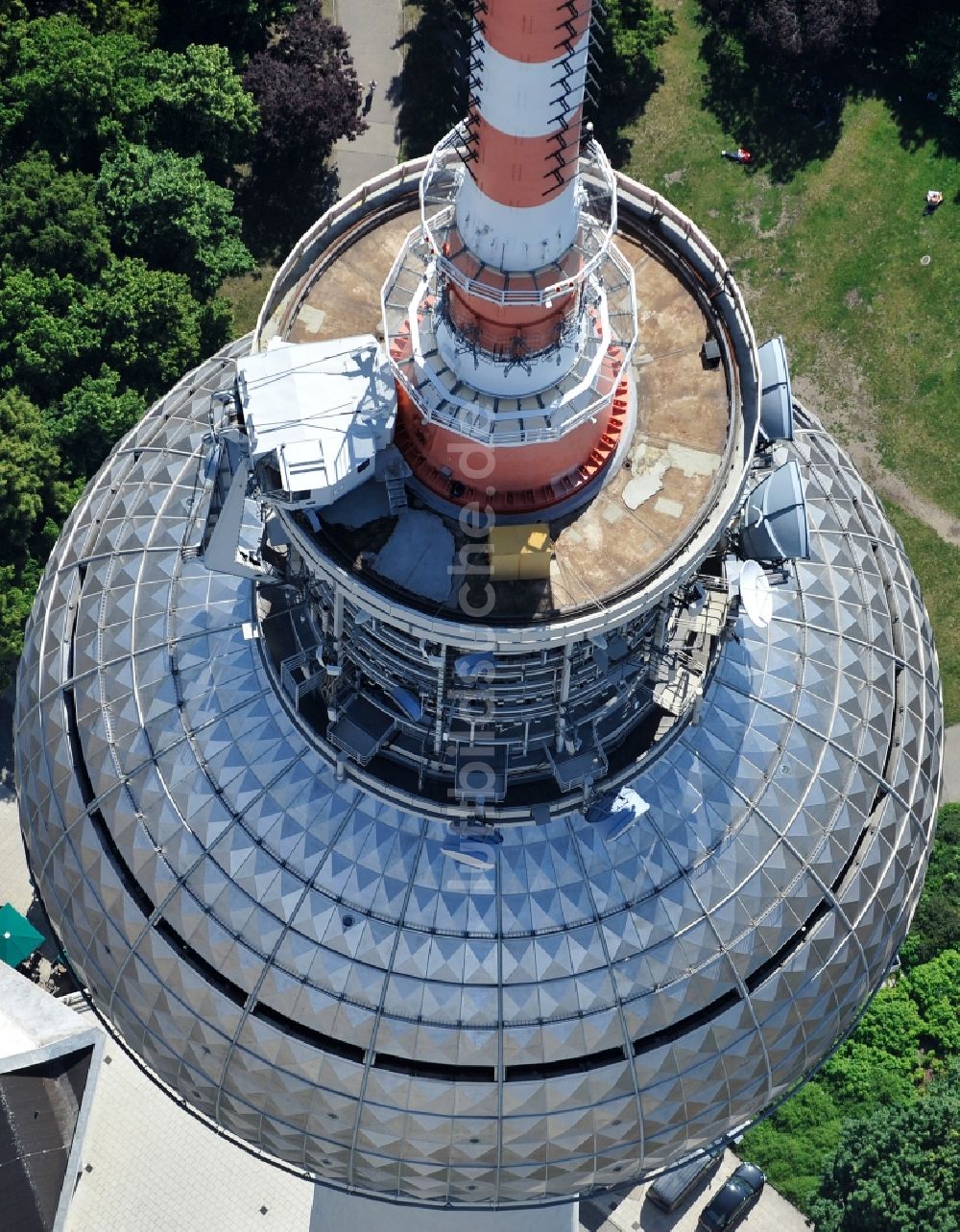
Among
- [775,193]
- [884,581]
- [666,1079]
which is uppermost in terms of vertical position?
[775,193]

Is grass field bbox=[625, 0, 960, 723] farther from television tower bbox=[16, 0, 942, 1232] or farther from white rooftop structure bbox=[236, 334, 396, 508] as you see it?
white rooftop structure bbox=[236, 334, 396, 508]

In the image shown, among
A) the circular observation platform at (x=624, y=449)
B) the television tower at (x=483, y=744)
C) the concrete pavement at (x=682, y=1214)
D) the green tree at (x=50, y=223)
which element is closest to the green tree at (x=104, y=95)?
the green tree at (x=50, y=223)

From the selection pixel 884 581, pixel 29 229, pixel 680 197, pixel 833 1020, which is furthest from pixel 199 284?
pixel 833 1020

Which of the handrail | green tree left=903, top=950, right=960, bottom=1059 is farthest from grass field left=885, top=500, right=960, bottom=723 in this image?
the handrail

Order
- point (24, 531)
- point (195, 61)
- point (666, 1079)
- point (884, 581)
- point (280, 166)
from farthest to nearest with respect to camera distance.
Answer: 1. point (280, 166)
2. point (195, 61)
3. point (24, 531)
4. point (884, 581)
5. point (666, 1079)

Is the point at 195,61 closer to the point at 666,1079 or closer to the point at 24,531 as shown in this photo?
the point at 24,531

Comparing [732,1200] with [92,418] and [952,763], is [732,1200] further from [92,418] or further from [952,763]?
[92,418]

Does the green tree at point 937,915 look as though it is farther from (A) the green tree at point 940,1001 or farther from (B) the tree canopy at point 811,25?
(B) the tree canopy at point 811,25
